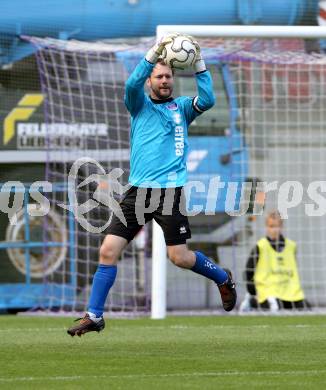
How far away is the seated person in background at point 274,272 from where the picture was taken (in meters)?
12.9

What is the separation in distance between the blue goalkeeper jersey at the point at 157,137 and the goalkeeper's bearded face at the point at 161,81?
63 millimetres

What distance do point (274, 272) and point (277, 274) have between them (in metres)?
0.04

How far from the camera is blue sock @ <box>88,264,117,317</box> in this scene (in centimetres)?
756

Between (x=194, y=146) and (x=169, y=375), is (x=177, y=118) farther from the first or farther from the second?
(x=194, y=146)

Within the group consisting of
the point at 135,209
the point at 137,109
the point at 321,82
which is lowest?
the point at 135,209

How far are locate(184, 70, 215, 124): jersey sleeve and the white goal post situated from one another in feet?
9.69

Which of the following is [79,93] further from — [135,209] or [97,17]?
[135,209]

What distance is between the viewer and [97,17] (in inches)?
560

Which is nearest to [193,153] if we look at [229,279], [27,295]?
[27,295]

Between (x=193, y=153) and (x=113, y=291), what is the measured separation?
185 centimetres

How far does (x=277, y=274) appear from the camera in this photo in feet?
42.7

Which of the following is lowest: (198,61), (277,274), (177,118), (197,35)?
(277,274)

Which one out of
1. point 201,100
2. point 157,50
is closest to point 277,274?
point 201,100

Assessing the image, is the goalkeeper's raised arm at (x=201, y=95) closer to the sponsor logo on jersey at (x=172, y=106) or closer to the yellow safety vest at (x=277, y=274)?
the sponsor logo on jersey at (x=172, y=106)
